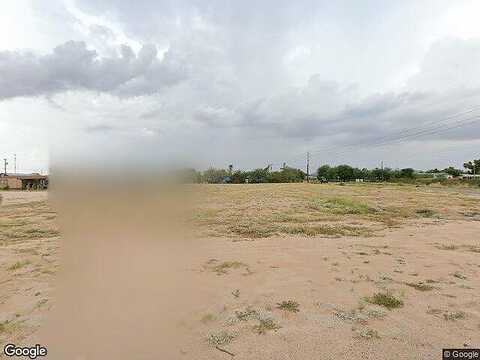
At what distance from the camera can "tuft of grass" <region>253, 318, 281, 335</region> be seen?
3.87m

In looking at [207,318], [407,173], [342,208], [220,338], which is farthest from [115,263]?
[407,173]

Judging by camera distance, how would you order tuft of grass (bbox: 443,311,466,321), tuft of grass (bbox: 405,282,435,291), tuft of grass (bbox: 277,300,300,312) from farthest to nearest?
tuft of grass (bbox: 405,282,435,291) < tuft of grass (bbox: 277,300,300,312) < tuft of grass (bbox: 443,311,466,321)

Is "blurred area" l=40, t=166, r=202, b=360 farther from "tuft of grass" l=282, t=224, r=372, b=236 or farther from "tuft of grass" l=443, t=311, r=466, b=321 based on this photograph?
"tuft of grass" l=282, t=224, r=372, b=236

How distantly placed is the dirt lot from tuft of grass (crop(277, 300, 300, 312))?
0.02 meters

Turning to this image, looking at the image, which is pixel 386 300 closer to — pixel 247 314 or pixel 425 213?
pixel 247 314

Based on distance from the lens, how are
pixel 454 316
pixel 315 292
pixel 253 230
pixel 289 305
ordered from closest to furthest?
pixel 454 316
pixel 289 305
pixel 315 292
pixel 253 230

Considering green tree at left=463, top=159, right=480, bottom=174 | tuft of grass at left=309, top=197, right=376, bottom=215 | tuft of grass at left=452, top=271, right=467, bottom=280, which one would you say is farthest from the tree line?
tuft of grass at left=452, top=271, right=467, bottom=280

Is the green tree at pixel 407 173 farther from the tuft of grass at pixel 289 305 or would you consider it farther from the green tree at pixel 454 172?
the tuft of grass at pixel 289 305

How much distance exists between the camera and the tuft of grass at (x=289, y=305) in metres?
4.48

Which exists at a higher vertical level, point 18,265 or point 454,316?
point 454,316

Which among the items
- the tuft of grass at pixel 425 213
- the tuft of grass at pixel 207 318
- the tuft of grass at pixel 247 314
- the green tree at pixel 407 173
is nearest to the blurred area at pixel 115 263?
the tuft of grass at pixel 207 318

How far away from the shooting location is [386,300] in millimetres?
4648

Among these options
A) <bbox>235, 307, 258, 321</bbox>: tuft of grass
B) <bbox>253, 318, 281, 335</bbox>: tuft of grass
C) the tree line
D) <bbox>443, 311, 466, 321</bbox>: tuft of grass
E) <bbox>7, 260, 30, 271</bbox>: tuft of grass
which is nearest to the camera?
<bbox>253, 318, 281, 335</bbox>: tuft of grass

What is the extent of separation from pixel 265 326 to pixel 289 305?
2.46 ft
